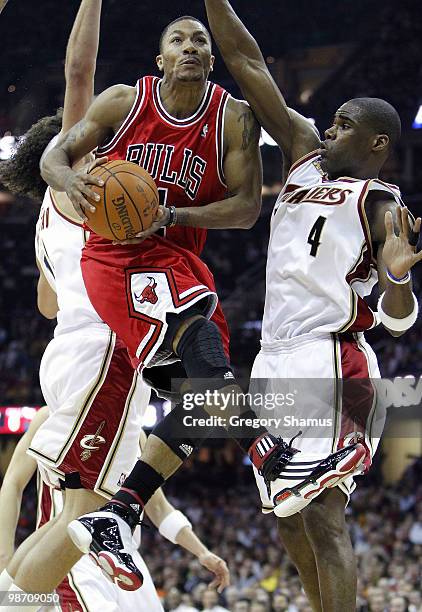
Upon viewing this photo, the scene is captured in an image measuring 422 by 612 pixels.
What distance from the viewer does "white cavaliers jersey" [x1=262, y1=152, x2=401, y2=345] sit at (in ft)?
13.6

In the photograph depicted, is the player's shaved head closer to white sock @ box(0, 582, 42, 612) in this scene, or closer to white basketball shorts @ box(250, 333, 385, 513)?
white basketball shorts @ box(250, 333, 385, 513)

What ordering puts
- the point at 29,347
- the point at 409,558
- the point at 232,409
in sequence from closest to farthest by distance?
the point at 232,409 → the point at 409,558 → the point at 29,347

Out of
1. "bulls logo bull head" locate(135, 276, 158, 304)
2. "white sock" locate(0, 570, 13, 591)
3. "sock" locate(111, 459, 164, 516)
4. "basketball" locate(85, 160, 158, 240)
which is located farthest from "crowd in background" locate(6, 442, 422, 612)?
"basketball" locate(85, 160, 158, 240)

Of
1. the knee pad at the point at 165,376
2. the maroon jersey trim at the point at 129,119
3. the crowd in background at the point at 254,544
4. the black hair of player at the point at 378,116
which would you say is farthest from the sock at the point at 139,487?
the crowd in background at the point at 254,544

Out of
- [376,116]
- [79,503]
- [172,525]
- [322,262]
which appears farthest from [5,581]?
[376,116]

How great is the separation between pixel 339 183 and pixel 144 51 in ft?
17.4

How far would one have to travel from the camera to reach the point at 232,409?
3770 mm

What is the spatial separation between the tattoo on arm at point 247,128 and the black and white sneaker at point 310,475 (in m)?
1.36

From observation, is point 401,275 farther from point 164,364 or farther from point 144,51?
point 144,51

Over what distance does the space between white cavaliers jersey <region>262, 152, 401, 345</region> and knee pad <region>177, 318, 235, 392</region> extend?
464 mm

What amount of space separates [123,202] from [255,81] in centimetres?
97

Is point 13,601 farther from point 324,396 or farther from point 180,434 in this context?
point 324,396

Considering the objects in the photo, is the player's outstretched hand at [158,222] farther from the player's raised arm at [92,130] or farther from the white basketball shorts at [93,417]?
the white basketball shorts at [93,417]

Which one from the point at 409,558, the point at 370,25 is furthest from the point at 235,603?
the point at 370,25
